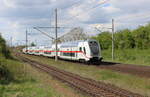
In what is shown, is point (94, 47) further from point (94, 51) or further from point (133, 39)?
point (133, 39)

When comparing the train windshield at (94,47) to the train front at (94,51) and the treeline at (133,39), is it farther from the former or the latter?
the treeline at (133,39)

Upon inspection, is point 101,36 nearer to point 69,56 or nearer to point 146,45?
point 146,45

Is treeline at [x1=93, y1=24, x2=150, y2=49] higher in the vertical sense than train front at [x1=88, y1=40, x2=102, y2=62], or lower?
higher

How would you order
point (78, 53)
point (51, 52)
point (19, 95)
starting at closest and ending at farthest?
point (19, 95) < point (78, 53) < point (51, 52)

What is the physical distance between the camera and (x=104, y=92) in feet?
39.0

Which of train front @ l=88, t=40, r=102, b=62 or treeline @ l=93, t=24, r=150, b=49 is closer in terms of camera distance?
train front @ l=88, t=40, r=102, b=62

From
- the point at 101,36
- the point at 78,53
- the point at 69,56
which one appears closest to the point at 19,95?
the point at 78,53

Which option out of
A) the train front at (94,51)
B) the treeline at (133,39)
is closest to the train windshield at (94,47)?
the train front at (94,51)

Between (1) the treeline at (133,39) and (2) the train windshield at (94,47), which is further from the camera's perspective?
(1) the treeline at (133,39)

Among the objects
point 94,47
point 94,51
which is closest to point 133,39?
point 94,47

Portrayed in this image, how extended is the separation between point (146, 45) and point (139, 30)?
6.67 metres

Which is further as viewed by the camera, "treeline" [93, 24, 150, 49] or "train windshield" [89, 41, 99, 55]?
"treeline" [93, 24, 150, 49]

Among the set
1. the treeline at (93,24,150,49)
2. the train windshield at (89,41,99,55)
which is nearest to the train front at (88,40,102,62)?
the train windshield at (89,41,99,55)

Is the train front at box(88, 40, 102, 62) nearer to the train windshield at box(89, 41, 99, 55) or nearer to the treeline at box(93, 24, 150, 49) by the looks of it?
the train windshield at box(89, 41, 99, 55)
